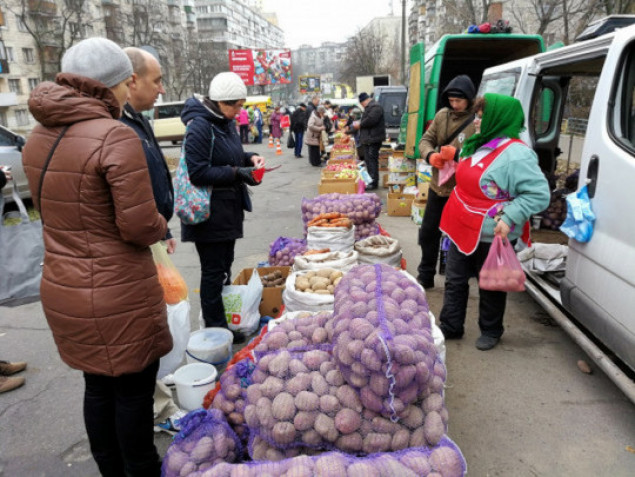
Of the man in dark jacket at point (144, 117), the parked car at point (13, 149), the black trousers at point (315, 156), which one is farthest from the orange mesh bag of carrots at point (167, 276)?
the black trousers at point (315, 156)

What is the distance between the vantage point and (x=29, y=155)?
1.83 m

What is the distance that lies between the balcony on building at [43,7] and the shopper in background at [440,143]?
131 ft

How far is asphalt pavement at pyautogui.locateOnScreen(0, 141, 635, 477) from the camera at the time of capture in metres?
2.56

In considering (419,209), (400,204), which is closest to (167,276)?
(419,209)

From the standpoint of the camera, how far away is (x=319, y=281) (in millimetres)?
3369

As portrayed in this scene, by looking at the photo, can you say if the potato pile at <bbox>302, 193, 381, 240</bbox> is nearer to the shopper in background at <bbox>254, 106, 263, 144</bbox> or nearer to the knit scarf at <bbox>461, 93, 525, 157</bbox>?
the knit scarf at <bbox>461, 93, 525, 157</bbox>

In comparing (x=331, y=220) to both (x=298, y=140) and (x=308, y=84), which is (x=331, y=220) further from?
(x=308, y=84)

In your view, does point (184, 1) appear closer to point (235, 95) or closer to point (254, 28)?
point (254, 28)

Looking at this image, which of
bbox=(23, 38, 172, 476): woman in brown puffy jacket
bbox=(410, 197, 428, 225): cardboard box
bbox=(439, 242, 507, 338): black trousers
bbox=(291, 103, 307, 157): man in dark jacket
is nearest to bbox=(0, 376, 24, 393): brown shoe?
bbox=(23, 38, 172, 476): woman in brown puffy jacket

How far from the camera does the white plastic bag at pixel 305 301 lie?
3.15m

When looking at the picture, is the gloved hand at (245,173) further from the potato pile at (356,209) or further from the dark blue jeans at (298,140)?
the dark blue jeans at (298,140)

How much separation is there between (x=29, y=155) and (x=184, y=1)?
89573 millimetres

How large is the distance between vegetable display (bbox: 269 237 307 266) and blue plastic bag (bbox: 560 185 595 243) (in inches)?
99.7

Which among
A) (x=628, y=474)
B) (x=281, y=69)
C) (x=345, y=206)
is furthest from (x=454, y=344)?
(x=281, y=69)
